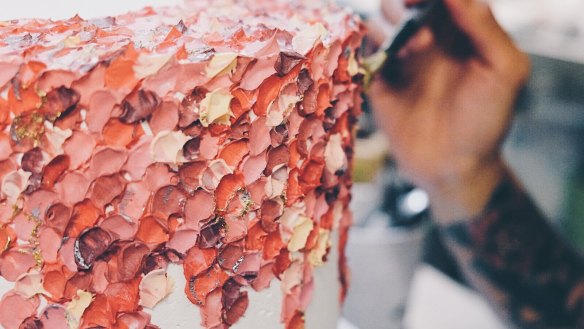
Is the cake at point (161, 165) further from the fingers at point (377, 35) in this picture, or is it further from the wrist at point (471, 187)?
the wrist at point (471, 187)

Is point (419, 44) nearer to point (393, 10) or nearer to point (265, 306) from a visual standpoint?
point (393, 10)

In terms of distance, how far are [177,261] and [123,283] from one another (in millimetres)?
36

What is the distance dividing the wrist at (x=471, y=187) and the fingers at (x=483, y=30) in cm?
16

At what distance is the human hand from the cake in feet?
1.29

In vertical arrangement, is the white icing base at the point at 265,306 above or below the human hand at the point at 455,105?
above

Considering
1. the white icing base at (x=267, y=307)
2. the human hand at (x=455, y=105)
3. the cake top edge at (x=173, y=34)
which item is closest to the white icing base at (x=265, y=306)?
the white icing base at (x=267, y=307)

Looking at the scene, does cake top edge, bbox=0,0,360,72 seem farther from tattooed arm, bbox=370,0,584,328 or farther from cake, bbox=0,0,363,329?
tattooed arm, bbox=370,0,584,328

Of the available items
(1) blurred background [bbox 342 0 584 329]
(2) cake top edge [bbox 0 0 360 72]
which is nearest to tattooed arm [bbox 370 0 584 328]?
(1) blurred background [bbox 342 0 584 329]

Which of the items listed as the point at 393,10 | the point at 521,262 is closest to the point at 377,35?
the point at 393,10

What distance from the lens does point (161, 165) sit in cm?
36

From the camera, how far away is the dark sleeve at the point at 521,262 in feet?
2.99

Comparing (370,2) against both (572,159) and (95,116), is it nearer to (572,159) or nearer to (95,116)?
(572,159)

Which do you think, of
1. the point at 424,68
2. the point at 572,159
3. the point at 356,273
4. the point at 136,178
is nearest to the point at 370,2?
the point at 424,68

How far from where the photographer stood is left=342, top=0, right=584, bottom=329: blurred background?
1130mm
